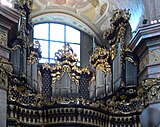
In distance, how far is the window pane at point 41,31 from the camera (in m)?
25.9

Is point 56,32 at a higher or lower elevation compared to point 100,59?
higher

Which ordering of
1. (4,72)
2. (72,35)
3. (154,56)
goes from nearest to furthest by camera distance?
(4,72) → (154,56) → (72,35)

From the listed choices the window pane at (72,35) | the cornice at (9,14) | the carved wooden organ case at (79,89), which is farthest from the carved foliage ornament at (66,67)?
the cornice at (9,14)

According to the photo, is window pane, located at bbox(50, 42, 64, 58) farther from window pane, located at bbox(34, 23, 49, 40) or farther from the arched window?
window pane, located at bbox(34, 23, 49, 40)

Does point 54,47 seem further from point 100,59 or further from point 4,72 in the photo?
point 4,72

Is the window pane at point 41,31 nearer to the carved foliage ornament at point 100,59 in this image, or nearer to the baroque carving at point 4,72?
the carved foliage ornament at point 100,59

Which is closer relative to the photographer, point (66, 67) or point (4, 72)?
point (4, 72)

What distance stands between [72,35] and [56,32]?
0.65 meters

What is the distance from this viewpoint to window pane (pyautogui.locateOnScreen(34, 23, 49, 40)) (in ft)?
85.1

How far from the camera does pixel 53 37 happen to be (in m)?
26.2

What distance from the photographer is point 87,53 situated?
2606 centimetres

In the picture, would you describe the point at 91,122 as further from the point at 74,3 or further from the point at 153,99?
the point at 74,3

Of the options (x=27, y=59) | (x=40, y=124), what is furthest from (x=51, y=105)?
(x=27, y=59)

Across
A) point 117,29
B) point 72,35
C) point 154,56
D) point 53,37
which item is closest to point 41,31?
point 53,37
